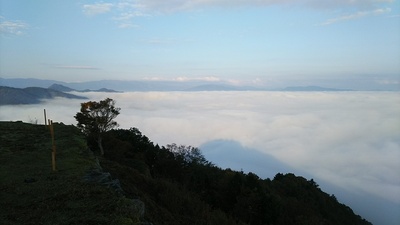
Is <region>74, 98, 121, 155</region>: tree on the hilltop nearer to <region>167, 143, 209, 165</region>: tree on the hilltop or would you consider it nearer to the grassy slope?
the grassy slope

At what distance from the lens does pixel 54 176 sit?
34.4 feet

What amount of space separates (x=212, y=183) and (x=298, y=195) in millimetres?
31480

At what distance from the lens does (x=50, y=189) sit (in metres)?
9.38

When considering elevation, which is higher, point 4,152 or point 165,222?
point 4,152

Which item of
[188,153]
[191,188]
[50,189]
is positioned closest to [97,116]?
[191,188]

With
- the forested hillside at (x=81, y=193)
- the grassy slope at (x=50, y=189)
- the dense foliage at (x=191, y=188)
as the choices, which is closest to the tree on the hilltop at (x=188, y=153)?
the dense foliage at (x=191, y=188)

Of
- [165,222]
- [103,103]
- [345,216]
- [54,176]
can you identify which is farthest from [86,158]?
[345,216]

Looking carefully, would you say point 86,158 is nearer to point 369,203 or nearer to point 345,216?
point 345,216

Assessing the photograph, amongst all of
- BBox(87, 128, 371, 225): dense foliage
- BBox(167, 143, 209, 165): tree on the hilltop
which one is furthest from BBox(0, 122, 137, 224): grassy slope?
BBox(167, 143, 209, 165): tree on the hilltop

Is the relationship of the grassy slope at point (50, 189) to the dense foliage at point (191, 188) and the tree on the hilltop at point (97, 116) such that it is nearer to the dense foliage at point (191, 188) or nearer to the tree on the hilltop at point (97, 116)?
the dense foliage at point (191, 188)

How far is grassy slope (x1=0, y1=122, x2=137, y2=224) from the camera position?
7.39 m

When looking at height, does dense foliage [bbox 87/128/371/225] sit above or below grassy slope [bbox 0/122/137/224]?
below

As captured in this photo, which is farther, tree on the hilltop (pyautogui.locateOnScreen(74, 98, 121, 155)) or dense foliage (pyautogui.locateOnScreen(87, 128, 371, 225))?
tree on the hilltop (pyautogui.locateOnScreen(74, 98, 121, 155))

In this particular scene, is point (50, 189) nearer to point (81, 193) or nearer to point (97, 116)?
point (81, 193)
